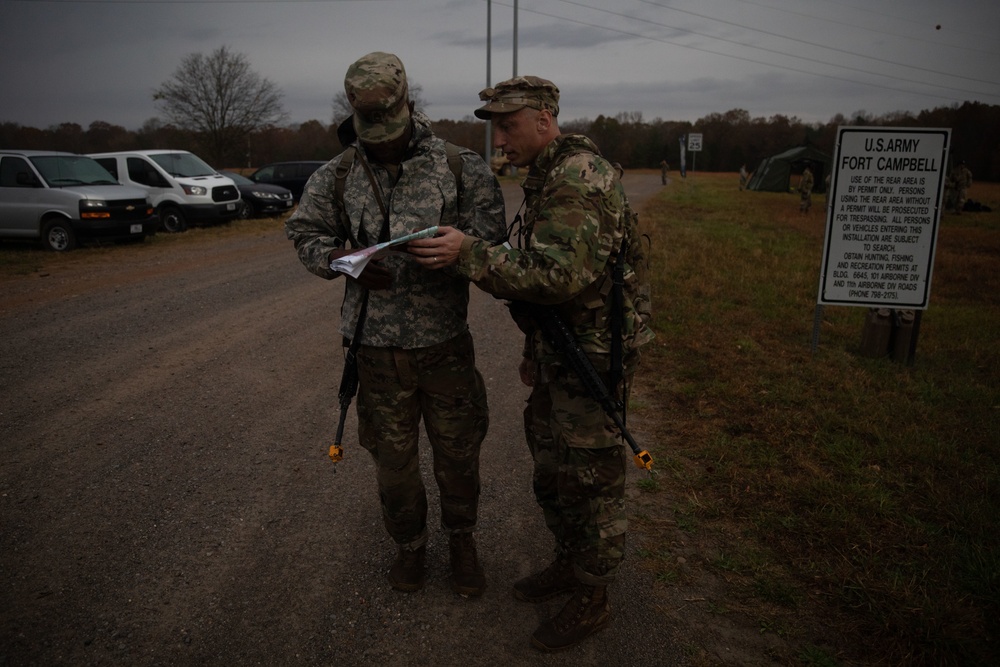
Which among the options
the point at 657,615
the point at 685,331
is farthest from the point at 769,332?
the point at 657,615

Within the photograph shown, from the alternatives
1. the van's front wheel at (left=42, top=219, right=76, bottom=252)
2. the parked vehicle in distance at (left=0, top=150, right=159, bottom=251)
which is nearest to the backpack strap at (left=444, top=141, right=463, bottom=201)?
the parked vehicle in distance at (left=0, top=150, right=159, bottom=251)

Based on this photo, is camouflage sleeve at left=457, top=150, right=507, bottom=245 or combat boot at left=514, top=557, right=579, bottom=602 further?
combat boot at left=514, top=557, right=579, bottom=602

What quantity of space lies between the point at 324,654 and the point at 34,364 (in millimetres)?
4581

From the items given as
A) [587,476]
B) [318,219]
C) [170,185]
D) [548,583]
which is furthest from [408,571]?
[170,185]

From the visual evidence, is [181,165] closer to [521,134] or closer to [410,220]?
[410,220]

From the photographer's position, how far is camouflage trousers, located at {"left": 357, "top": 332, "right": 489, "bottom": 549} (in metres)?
2.67

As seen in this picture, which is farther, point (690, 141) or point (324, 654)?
point (690, 141)

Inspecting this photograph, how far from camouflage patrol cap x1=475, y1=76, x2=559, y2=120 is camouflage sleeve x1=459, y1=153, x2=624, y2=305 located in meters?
0.27

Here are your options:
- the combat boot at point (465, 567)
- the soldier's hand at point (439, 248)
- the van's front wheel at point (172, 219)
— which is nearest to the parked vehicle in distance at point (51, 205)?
the van's front wheel at point (172, 219)

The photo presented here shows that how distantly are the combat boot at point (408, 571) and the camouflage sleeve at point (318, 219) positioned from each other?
129 centimetres

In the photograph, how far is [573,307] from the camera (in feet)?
8.16

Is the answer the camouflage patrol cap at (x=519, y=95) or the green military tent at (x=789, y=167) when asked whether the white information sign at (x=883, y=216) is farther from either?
the green military tent at (x=789, y=167)

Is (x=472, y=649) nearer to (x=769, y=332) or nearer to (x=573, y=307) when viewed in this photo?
(x=573, y=307)

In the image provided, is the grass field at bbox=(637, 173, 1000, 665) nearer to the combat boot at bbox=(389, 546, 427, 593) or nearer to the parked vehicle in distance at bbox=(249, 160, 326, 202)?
the combat boot at bbox=(389, 546, 427, 593)
